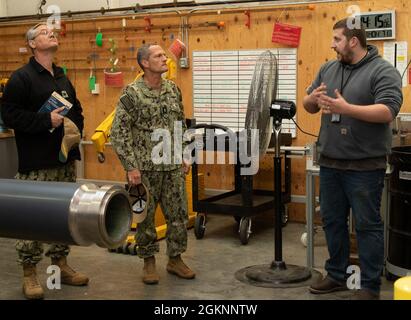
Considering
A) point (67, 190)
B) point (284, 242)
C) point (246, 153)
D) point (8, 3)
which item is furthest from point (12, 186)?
point (8, 3)

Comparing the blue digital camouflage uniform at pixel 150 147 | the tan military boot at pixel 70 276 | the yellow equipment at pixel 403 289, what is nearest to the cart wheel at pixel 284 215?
the blue digital camouflage uniform at pixel 150 147

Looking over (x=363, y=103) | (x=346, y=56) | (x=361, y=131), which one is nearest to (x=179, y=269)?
(x=361, y=131)

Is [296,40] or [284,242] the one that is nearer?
[284,242]

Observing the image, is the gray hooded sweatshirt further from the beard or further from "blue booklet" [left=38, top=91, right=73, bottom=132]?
"blue booklet" [left=38, top=91, right=73, bottom=132]

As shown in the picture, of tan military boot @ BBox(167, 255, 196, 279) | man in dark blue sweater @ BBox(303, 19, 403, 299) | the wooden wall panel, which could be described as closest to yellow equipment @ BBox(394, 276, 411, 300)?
man in dark blue sweater @ BBox(303, 19, 403, 299)

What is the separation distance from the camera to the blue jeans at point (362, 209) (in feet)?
10.8

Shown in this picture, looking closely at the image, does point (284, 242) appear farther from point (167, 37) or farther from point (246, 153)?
point (167, 37)

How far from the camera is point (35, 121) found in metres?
3.49

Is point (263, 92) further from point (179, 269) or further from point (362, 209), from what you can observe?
point (179, 269)

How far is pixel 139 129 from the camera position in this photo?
3840 millimetres

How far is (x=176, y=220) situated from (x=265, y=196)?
5.29 ft

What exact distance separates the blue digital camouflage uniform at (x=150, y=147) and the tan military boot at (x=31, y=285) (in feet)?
2.28

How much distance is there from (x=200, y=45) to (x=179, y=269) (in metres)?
2.62

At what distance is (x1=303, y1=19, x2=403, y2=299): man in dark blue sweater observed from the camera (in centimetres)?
319
